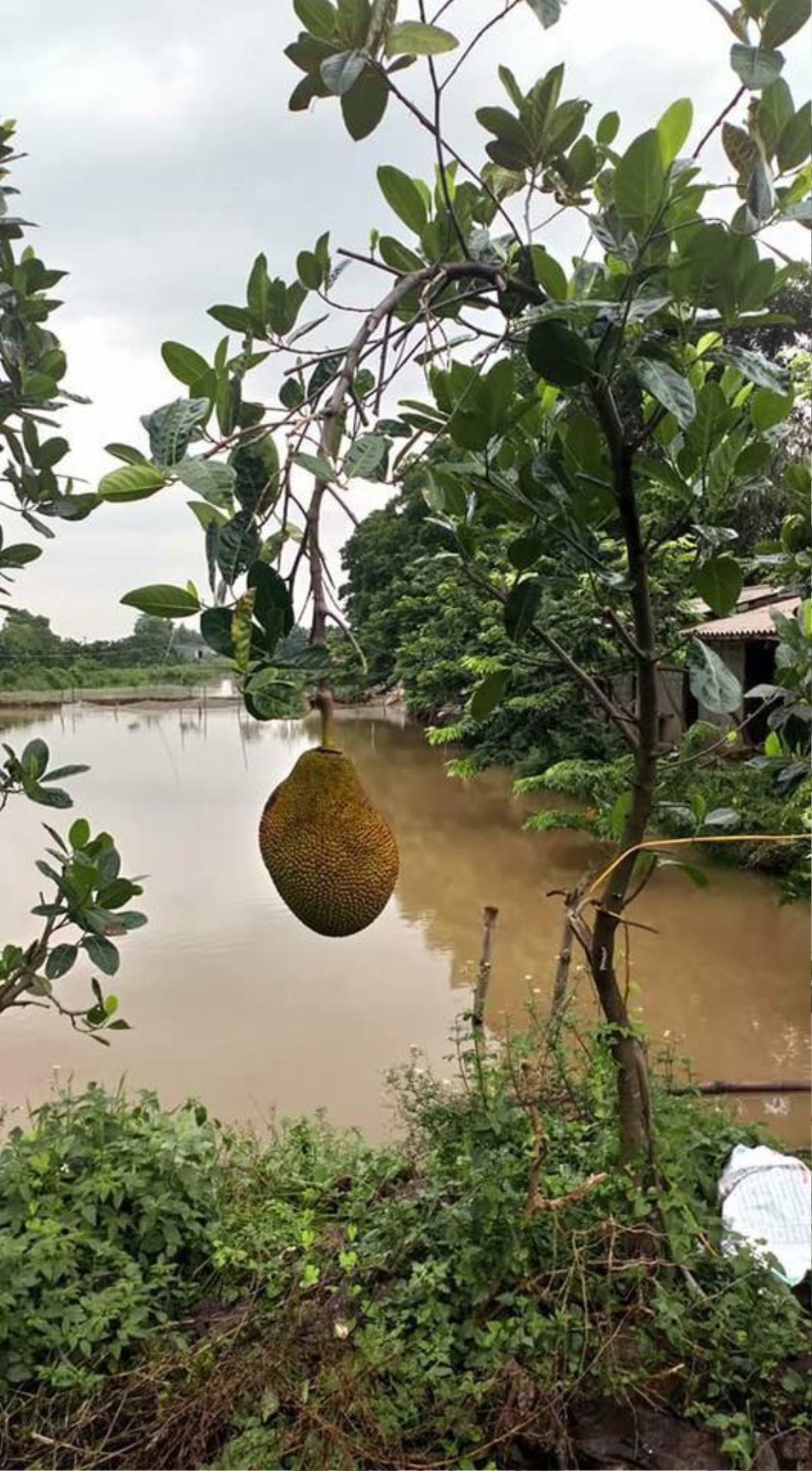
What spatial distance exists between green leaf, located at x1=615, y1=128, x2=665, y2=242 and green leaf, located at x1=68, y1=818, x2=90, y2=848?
34.0 inches

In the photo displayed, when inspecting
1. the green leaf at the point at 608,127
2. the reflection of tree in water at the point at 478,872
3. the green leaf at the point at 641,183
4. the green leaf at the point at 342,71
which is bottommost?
the reflection of tree in water at the point at 478,872

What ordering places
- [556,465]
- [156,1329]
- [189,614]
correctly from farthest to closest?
1. [156,1329]
2. [556,465]
3. [189,614]

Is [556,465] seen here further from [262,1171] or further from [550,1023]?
[262,1171]

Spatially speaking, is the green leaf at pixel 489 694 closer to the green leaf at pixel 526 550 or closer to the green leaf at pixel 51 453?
the green leaf at pixel 526 550

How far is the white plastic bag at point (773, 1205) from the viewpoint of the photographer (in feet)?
3.87

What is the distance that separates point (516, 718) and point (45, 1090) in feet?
17.0

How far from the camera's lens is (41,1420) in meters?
1.08

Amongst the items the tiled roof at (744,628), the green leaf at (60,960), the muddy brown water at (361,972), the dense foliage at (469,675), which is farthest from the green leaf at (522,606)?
the tiled roof at (744,628)

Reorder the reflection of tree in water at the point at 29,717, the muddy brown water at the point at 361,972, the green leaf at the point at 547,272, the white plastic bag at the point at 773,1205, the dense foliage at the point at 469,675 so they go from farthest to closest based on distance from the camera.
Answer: the reflection of tree in water at the point at 29,717 < the dense foliage at the point at 469,675 < the muddy brown water at the point at 361,972 < the white plastic bag at the point at 773,1205 < the green leaf at the point at 547,272

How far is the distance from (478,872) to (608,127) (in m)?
4.88

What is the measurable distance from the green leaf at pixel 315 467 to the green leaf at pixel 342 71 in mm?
200

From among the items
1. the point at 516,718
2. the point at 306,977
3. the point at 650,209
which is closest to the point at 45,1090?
the point at 306,977

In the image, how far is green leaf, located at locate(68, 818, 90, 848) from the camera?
3.57 ft

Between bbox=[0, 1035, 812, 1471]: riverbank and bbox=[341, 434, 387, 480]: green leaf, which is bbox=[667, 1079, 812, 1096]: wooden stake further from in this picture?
bbox=[341, 434, 387, 480]: green leaf
